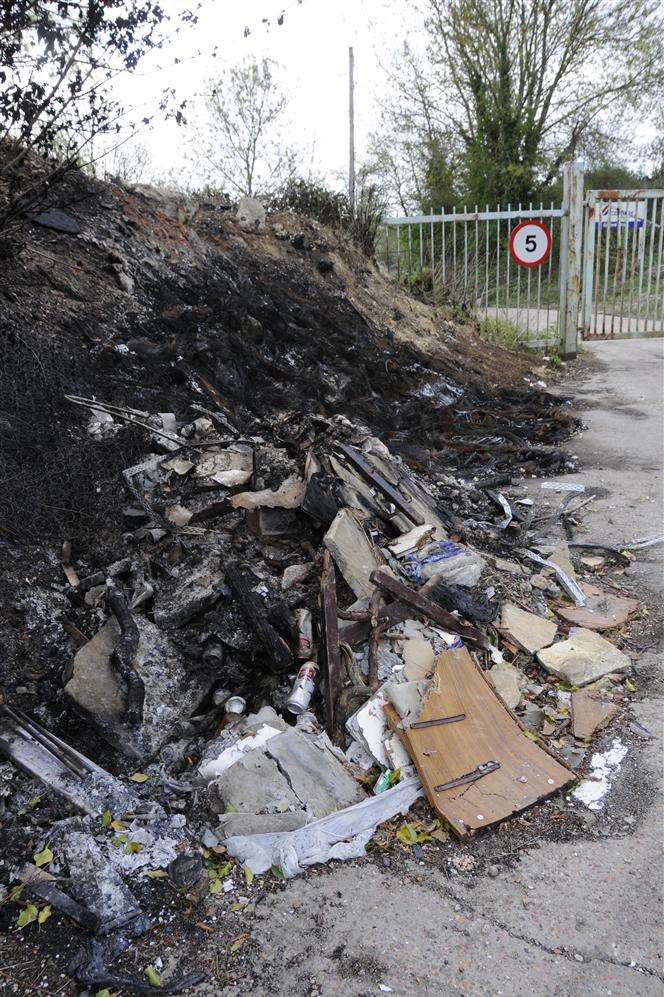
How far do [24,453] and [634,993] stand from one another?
4.11m

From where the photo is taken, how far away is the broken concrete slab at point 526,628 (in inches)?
145

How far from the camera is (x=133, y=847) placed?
2.50 metres

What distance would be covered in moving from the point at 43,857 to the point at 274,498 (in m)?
2.38

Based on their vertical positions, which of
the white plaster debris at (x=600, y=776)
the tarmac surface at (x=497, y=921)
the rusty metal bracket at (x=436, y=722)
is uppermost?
the rusty metal bracket at (x=436, y=722)

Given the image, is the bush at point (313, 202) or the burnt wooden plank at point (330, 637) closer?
the burnt wooden plank at point (330, 637)

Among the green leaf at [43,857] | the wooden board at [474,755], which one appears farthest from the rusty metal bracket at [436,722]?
the green leaf at [43,857]

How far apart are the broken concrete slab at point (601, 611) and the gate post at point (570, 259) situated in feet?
24.2

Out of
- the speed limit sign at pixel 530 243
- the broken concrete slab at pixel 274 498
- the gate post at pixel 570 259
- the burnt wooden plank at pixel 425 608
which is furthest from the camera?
the speed limit sign at pixel 530 243

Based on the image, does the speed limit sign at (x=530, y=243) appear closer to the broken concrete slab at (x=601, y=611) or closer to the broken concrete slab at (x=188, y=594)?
the broken concrete slab at (x=601, y=611)

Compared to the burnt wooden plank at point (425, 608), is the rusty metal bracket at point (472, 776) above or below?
below

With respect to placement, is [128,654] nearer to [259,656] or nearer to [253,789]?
[259,656]

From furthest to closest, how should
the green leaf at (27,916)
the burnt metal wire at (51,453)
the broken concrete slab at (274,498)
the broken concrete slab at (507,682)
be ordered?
the broken concrete slab at (274,498)
the burnt metal wire at (51,453)
the broken concrete slab at (507,682)
the green leaf at (27,916)

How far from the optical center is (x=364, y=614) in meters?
3.49

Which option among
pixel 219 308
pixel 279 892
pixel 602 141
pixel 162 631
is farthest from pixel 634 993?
pixel 602 141
